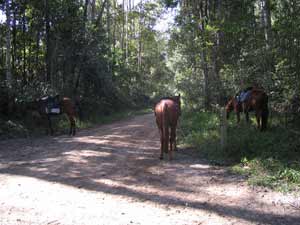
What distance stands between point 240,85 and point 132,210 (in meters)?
10.0

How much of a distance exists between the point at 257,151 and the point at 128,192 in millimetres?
3632

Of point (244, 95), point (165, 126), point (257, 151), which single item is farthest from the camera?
point (244, 95)

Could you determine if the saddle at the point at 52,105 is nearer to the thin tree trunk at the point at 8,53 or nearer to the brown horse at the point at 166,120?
the thin tree trunk at the point at 8,53

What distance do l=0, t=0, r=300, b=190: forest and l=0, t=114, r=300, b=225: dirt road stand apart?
81 centimetres

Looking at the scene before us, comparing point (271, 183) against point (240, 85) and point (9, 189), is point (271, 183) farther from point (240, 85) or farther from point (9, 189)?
point (240, 85)

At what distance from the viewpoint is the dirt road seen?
445cm

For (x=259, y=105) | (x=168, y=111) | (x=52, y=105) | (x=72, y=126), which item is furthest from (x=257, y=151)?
(x=52, y=105)

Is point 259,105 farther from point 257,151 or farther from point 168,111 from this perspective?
point 168,111

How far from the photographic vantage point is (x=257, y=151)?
24.9 ft

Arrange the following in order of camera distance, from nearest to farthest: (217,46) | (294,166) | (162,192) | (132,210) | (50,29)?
(132,210), (162,192), (294,166), (217,46), (50,29)

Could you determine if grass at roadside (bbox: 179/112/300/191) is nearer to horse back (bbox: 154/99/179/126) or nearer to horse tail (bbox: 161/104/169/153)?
horse tail (bbox: 161/104/169/153)

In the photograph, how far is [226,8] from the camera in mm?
14445

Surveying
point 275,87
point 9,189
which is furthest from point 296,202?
point 275,87

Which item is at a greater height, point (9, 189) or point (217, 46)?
point (217, 46)
